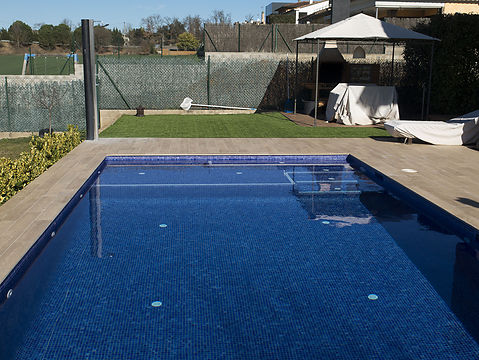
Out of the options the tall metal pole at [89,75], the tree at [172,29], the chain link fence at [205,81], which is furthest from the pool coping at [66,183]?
the tree at [172,29]

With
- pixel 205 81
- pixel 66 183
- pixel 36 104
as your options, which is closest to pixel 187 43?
pixel 205 81

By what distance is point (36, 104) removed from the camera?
50.2 feet

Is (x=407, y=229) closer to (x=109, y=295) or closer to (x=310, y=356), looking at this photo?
(x=310, y=356)

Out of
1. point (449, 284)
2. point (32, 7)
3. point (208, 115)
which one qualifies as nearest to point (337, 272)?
point (449, 284)

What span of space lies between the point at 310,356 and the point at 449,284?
6.48 ft

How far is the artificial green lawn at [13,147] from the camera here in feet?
39.7

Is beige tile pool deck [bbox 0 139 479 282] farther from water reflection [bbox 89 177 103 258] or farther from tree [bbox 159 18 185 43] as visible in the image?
tree [bbox 159 18 185 43]

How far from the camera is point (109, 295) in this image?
4.64 metres

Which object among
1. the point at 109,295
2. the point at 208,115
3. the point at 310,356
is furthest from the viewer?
the point at 208,115

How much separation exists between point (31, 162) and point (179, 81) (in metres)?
11.3

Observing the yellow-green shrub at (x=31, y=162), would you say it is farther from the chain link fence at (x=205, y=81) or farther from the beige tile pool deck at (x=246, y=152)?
the chain link fence at (x=205, y=81)

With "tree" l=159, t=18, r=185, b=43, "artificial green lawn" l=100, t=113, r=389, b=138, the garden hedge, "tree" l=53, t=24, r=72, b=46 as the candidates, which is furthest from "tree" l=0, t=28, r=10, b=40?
the garden hedge

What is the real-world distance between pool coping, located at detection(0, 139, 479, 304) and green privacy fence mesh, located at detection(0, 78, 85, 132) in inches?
167

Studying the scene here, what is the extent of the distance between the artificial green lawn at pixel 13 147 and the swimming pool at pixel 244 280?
4840 mm
